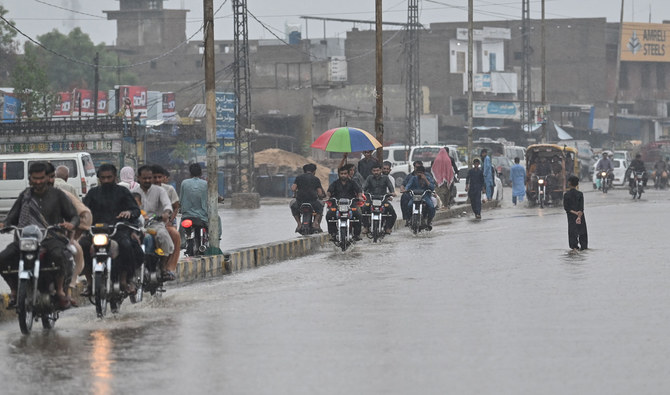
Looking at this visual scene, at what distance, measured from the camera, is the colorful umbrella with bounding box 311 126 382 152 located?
2417 centimetres

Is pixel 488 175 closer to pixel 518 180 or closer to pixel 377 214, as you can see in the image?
pixel 518 180

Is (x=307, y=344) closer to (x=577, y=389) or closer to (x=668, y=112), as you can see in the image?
(x=577, y=389)

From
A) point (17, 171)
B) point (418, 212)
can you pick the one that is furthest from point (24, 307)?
point (17, 171)

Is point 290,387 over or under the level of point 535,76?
under

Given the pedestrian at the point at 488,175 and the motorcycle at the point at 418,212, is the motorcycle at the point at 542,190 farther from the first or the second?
the motorcycle at the point at 418,212

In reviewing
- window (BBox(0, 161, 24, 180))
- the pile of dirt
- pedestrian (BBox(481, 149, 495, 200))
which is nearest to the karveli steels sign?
the pile of dirt

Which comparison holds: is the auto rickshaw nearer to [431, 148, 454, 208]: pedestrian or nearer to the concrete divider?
[431, 148, 454, 208]: pedestrian

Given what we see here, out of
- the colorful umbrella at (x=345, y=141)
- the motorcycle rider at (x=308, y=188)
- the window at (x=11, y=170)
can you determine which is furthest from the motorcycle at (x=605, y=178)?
the motorcycle rider at (x=308, y=188)

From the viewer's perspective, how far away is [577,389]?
7.65 metres

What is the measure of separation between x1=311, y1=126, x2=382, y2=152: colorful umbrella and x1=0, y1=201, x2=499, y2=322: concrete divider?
6.67 feet

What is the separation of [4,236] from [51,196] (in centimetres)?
1689

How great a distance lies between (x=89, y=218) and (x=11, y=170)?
25613mm

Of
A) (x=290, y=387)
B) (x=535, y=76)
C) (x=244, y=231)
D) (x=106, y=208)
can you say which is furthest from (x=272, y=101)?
(x=290, y=387)

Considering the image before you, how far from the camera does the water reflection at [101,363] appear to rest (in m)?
7.90
